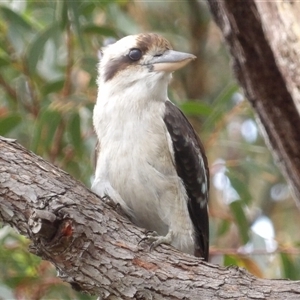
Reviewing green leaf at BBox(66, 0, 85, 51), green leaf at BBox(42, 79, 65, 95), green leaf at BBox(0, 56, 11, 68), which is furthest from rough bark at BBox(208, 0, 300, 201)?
green leaf at BBox(0, 56, 11, 68)

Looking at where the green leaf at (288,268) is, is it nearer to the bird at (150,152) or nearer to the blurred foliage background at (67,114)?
the blurred foliage background at (67,114)

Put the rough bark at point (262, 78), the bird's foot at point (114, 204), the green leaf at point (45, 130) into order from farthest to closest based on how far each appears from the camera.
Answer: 1. the green leaf at point (45, 130)
2. the rough bark at point (262, 78)
3. the bird's foot at point (114, 204)

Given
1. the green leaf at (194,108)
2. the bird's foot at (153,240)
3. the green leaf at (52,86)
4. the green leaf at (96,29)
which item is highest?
the green leaf at (96,29)

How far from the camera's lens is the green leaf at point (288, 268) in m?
3.21

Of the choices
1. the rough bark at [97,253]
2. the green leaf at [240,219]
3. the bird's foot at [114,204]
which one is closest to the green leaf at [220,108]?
the green leaf at [240,219]

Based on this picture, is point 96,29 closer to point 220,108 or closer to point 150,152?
point 220,108

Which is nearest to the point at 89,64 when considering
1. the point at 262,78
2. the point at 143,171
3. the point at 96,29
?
the point at 96,29

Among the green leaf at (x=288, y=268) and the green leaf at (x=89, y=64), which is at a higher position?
Answer: the green leaf at (x=89, y=64)

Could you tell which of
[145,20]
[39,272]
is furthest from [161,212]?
[145,20]

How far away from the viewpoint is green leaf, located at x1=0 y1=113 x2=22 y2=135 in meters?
3.24

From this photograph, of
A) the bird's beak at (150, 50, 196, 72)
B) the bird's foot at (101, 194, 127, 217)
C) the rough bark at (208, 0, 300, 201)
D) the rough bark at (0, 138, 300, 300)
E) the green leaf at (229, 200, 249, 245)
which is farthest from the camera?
the green leaf at (229, 200, 249, 245)

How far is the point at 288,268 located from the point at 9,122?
1297mm

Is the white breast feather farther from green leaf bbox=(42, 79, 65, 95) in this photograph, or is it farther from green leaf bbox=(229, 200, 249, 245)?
green leaf bbox=(42, 79, 65, 95)

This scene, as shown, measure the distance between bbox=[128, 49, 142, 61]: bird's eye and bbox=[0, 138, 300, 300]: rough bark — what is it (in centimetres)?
77
